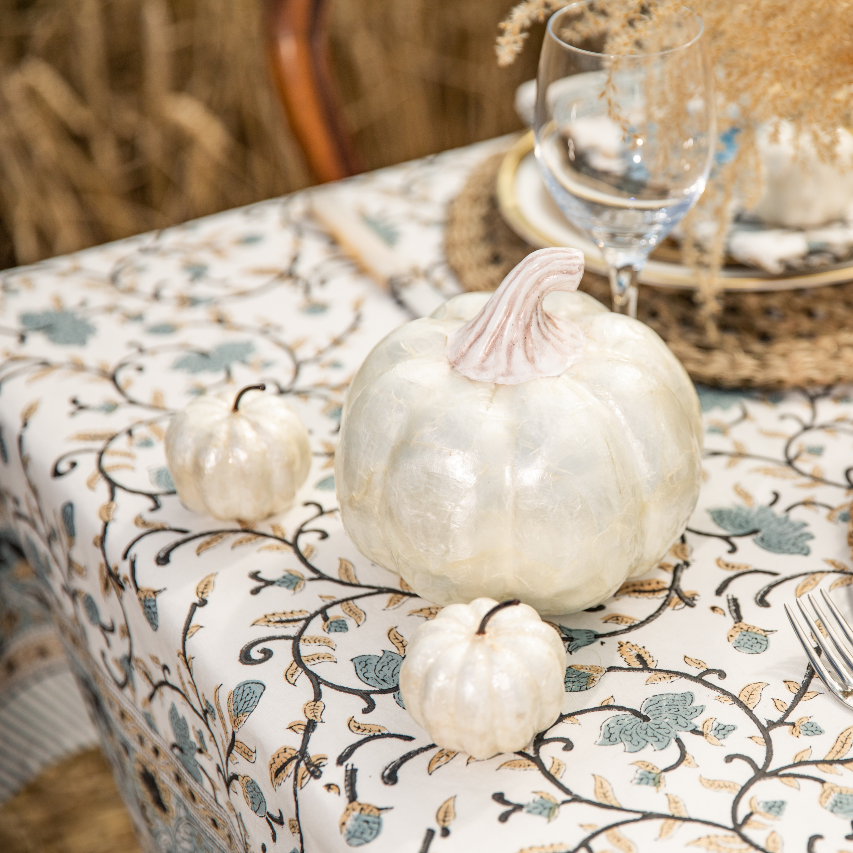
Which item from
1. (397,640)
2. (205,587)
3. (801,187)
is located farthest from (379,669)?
(801,187)

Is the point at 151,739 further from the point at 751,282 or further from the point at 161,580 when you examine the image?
the point at 751,282

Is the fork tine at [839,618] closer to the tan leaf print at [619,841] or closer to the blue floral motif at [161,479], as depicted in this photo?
the tan leaf print at [619,841]

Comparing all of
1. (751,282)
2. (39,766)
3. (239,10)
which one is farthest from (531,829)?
(239,10)

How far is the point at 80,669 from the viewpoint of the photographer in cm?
89

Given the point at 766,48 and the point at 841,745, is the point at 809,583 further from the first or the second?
the point at 766,48

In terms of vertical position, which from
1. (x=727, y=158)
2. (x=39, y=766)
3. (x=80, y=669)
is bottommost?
(x=39, y=766)

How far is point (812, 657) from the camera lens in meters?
0.50

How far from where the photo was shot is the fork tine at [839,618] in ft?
1.67

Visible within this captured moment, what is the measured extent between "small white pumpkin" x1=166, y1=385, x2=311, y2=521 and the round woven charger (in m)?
0.33

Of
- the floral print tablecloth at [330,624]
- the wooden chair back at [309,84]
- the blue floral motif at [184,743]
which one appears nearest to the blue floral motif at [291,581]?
the floral print tablecloth at [330,624]

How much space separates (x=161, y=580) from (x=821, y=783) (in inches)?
15.9

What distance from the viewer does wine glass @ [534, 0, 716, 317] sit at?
0.60m

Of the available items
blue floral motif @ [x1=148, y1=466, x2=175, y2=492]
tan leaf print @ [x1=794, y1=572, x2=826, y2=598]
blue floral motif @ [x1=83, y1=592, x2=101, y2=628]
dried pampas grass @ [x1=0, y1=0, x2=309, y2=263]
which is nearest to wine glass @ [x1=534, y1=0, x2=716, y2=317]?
tan leaf print @ [x1=794, y1=572, x2=826, y2=598]

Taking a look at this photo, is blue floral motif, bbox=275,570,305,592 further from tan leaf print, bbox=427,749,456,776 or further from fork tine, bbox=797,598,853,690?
fork tine, bbox=797,598,853,690
